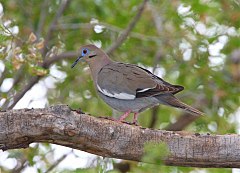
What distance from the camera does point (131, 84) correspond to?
5438mm

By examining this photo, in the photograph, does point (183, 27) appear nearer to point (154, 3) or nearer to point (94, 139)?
point (154, 3)

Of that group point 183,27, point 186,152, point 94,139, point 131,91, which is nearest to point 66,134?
point 94,139

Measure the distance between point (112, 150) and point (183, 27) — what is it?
10.0 ft

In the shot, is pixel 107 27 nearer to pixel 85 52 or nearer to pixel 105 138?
pixel 85 52

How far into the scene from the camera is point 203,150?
402 cm

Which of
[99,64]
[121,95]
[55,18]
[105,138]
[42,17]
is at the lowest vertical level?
[105,138]

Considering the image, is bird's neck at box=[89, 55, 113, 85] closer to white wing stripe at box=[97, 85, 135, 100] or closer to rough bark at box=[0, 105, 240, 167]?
white wing stripe at box=[97, 85, 135, 100]

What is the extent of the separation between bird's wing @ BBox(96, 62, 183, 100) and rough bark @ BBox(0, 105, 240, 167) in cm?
124

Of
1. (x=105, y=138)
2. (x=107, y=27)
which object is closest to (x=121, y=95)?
(x=107, y=27)

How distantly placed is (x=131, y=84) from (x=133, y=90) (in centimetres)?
5

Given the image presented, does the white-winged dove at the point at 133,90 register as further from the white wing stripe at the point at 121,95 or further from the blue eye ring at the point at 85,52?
the blue eye ring at the point at 85,52

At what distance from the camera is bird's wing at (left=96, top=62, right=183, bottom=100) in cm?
532

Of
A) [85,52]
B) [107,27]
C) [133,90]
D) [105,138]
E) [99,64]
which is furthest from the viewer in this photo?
[107,27]

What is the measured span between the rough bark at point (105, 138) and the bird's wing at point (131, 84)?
124cm
